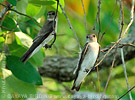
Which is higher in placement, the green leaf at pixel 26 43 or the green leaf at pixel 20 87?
the green leaf at pixel 26 43

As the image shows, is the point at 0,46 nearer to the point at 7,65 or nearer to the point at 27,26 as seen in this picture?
the point at 7,65

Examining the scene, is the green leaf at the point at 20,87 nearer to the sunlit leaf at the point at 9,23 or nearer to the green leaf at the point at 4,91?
the green leaf at the point at 4,91

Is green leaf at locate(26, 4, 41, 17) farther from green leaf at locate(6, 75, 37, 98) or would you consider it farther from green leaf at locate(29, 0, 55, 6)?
green leaf at locate(6, 75, 37, 98)

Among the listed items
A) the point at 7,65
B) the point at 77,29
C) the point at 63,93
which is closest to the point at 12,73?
the point at 7,65

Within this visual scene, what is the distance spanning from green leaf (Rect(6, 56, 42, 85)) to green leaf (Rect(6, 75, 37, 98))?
7 centimetres

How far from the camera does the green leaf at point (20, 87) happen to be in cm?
249

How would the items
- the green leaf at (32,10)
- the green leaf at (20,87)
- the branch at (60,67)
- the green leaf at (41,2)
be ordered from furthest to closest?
the branch at (60,67)
the green leaf at (32,10)
the green leaf at (41,2)
the green leaf at (20,87)

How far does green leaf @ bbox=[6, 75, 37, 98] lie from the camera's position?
2490mm

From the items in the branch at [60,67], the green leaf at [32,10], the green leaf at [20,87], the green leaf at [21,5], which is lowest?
the branch at [60,67]

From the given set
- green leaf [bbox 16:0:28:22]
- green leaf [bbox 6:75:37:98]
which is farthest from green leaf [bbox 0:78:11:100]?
green leaf [bbox 16:0:28:22]

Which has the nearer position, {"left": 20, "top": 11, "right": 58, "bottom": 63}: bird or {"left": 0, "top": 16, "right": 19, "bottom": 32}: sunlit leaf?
{"left": 20, "top": 11, "right": 58, "bottom": 63}: bird

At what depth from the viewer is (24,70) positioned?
2.59 meters

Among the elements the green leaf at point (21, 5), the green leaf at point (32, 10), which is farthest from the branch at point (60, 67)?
the green leaf at point (21, 5)

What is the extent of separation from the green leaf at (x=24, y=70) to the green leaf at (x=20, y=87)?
0.07 m
